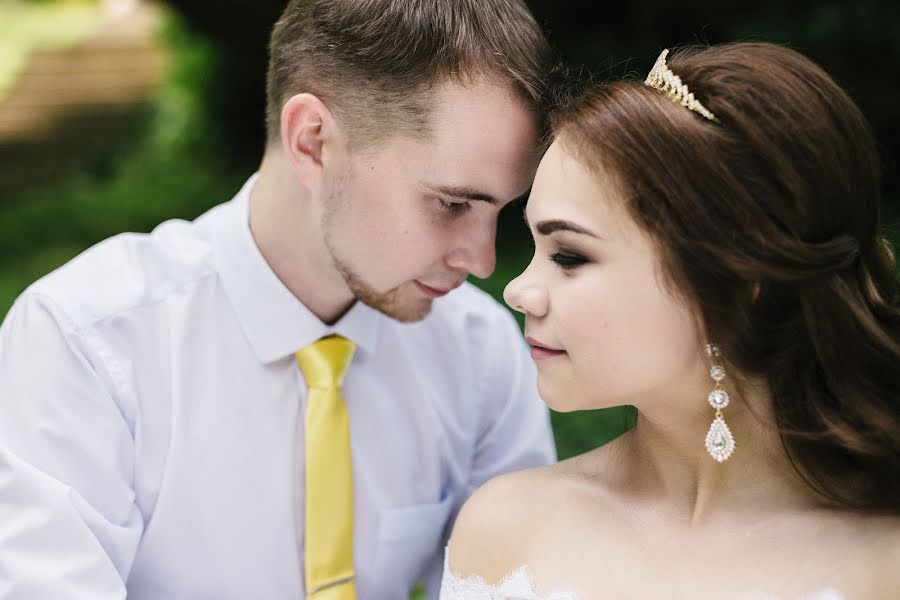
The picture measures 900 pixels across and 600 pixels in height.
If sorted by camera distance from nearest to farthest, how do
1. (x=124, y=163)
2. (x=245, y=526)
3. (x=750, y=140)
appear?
(x=750, y=140)
(x=245, y=526)
(x=124, y=163)

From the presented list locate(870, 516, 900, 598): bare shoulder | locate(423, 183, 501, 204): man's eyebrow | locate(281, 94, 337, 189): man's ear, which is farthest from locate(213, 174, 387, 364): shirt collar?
locate(870, 516, 900, 598): bare shoulder

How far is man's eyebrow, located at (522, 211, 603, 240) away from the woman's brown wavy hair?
106mm

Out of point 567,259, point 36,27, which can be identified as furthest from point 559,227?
point 36,27

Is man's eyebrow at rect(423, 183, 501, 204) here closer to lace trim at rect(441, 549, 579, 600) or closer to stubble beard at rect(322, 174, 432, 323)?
stubble beard at rect(322, 174, 432, 323)

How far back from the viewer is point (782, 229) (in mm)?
2133

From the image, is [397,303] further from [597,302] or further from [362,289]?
[597,302]

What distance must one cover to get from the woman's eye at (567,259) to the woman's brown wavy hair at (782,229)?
153mm

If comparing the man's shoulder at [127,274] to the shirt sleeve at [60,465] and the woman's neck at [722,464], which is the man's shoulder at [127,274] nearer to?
the shirt sleeve at [60,465]

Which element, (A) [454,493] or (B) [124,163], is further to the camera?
(B) [124,163]

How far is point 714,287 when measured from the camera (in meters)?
2.16

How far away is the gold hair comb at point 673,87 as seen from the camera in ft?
7.04

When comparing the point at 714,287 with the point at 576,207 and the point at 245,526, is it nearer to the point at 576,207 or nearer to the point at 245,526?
the point at 576,207

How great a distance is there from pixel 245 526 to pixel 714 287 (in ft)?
4.24

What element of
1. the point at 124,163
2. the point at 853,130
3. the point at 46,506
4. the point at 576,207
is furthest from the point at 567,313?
the point at 124,163
